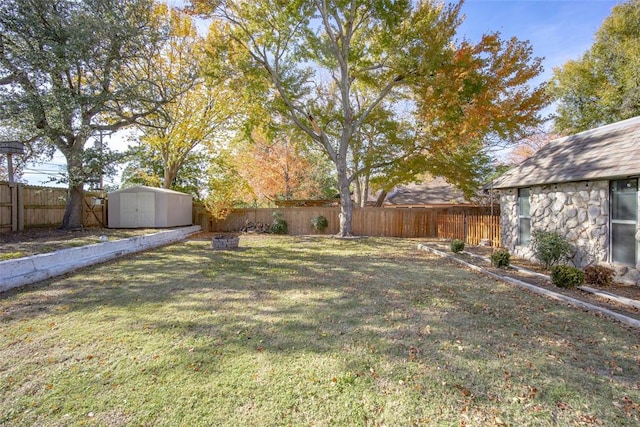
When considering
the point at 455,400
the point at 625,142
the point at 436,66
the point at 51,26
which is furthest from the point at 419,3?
the point at 455,400

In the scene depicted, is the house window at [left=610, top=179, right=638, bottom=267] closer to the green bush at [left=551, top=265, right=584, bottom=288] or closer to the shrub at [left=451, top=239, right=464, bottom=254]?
the green bush at [left=551, top=265, right=584, bottom=288]

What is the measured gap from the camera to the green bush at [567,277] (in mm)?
5477

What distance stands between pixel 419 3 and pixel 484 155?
8.27 m

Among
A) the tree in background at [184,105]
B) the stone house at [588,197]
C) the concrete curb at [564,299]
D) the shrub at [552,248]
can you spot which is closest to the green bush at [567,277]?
the concrete curb at [564,299]

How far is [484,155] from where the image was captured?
54.0 ft

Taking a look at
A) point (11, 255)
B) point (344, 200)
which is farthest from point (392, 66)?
point (11, 255)

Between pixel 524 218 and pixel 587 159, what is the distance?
87.5 inches

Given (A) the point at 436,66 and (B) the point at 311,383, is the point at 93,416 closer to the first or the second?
(B) the point at 311,383

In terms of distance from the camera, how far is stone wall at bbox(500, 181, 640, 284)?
6.45m

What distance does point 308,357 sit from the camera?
3025mm

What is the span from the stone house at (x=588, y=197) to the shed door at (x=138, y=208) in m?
14.5

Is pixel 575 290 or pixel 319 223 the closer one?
pixel 575 290

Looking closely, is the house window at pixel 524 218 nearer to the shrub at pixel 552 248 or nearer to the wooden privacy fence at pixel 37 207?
the shrub at pixel 552 248

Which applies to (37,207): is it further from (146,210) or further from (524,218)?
(524,218)
